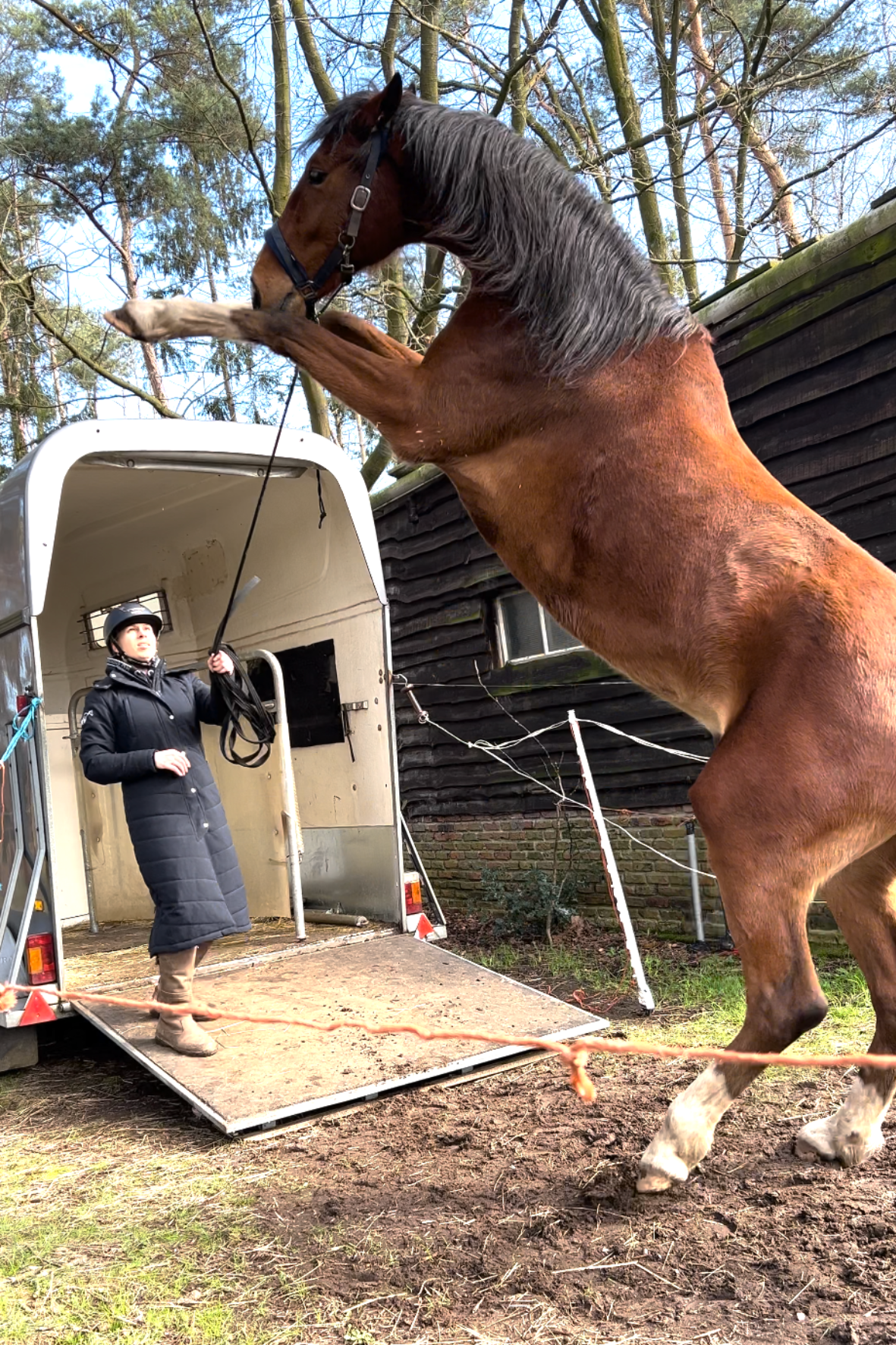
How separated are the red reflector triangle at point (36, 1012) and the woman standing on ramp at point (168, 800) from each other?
0.51 meters

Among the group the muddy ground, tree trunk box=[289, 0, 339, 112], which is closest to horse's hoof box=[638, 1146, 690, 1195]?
the muddy ground

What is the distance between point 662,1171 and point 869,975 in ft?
2.90

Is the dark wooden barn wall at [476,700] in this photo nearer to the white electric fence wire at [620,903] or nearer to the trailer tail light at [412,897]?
the white electric fence wire at [620,903]

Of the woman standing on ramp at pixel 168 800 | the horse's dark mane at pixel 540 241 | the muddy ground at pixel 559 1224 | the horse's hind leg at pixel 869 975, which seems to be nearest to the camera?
the muddy ground at pixel 559 1224

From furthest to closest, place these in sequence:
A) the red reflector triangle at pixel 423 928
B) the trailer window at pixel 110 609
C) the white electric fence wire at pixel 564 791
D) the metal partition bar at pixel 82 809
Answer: the trailer window at pixel 110 609 → the metal partition bar at pixel 82 809 → the white electric fence wire at pixel 564 791 → the red reflector triangle at pixel 423 928

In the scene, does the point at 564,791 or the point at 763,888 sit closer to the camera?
the point at 763,888

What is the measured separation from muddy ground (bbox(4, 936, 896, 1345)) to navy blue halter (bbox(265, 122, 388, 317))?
2.71m

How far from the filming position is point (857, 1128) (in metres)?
2.92

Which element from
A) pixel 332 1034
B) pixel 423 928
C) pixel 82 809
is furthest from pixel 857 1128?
pixel 82 809

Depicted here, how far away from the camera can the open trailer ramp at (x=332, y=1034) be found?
3.85 m

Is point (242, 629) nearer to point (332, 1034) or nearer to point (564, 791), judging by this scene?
point (564, 791)

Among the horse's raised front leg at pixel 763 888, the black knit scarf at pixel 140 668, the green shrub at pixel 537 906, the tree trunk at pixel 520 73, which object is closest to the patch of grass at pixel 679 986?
the green shrub at pixel 537 906

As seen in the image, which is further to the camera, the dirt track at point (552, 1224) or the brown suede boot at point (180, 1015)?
the brown suede boot at point (180, 1015)

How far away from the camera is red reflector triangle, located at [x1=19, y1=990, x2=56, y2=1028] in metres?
4.46
